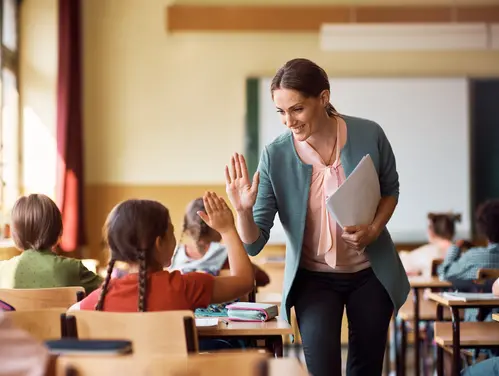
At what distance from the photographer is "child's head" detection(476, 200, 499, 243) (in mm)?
4188

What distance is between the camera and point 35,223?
3078mm

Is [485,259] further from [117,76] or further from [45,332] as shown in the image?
[117,76]

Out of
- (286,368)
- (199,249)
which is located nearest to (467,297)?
(199,249)

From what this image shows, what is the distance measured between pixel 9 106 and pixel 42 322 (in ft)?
15.0

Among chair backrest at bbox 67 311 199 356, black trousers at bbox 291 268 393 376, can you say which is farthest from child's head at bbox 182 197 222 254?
chair backrest at bbox 67 311 199 356

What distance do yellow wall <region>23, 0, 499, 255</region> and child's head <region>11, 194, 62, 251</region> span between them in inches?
147

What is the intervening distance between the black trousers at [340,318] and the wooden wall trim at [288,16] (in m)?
4.71

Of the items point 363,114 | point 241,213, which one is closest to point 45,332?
point 241,213

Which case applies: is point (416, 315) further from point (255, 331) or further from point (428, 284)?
point (255, 331)

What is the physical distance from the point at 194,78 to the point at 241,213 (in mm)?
4685

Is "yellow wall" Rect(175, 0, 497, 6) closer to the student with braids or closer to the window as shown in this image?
the window

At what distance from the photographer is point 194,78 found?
6.89m

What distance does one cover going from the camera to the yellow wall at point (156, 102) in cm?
685

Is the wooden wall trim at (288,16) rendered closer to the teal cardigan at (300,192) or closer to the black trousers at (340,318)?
the teal cardigan at (300,192)
